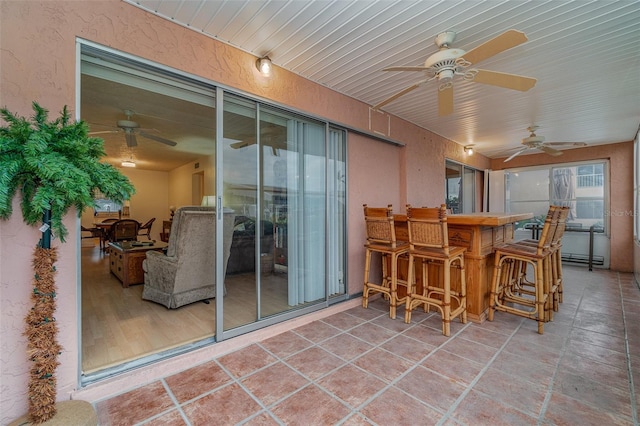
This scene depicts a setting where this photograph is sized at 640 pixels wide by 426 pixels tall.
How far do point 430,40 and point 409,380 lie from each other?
8.96 ft

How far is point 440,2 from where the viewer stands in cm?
194

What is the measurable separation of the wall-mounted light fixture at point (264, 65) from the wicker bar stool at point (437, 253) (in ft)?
6.35

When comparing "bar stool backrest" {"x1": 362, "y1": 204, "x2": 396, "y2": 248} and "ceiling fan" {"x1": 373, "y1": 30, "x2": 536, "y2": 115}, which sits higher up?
"ceiling fan" {"x1": 373, "y1": 30, "x2": 536, "y2": 115}

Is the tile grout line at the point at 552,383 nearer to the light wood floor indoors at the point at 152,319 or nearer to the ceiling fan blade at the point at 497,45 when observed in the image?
the light wood floor indoors at the point at 152,319

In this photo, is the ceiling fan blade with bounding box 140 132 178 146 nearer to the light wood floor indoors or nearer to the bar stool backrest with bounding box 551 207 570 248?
the light wood floor indoors

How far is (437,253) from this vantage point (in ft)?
9.17

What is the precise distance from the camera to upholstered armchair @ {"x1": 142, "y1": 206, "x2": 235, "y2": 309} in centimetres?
310

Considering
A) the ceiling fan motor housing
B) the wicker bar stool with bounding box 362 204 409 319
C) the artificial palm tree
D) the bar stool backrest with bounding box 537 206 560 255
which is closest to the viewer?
the artificial palm tree

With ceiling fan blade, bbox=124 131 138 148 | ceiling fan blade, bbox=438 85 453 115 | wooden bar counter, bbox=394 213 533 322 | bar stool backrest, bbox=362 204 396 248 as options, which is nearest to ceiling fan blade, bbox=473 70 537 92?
ceiling fan blade, bbox=438 85 453 115

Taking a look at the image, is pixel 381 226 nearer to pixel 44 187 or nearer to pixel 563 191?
pixel 44 187

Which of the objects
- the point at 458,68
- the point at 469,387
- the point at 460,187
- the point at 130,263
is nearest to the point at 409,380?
the point at 469,387

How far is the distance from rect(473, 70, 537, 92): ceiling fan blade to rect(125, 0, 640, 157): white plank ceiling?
1.22ft

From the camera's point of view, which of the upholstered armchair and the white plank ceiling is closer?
the white plank ceiling

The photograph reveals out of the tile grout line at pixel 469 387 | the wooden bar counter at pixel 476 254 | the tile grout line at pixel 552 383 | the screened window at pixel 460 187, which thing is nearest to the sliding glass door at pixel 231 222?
the wooden bar counter at pixel 476 254
